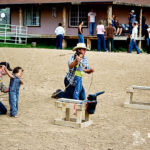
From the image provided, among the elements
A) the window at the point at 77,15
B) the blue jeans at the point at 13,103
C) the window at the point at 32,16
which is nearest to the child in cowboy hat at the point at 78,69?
the blue jeans at the point at 13,103

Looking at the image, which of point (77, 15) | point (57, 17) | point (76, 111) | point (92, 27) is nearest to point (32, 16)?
point (57, 17)

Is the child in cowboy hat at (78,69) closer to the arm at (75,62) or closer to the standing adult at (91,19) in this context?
the arm at (75,62)

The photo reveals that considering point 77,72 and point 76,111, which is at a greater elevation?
point 77,72

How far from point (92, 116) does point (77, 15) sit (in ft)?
58.7

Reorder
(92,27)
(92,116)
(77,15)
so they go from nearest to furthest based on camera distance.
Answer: (92,116) < (92,27) < (77,15)

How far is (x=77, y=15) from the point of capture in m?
26.4

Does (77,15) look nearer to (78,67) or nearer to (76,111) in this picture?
(78,67)

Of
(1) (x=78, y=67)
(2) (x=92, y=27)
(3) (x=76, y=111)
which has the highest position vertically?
(2) (x=92, y=27)

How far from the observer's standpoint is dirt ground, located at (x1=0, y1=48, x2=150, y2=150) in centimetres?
680

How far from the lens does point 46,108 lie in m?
10.1

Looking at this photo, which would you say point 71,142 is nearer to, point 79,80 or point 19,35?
point 79,80

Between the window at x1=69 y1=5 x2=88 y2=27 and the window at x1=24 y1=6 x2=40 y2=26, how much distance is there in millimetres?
2778

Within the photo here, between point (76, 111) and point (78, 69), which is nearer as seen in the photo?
point (76, 111)

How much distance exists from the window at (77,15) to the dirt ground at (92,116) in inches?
311
